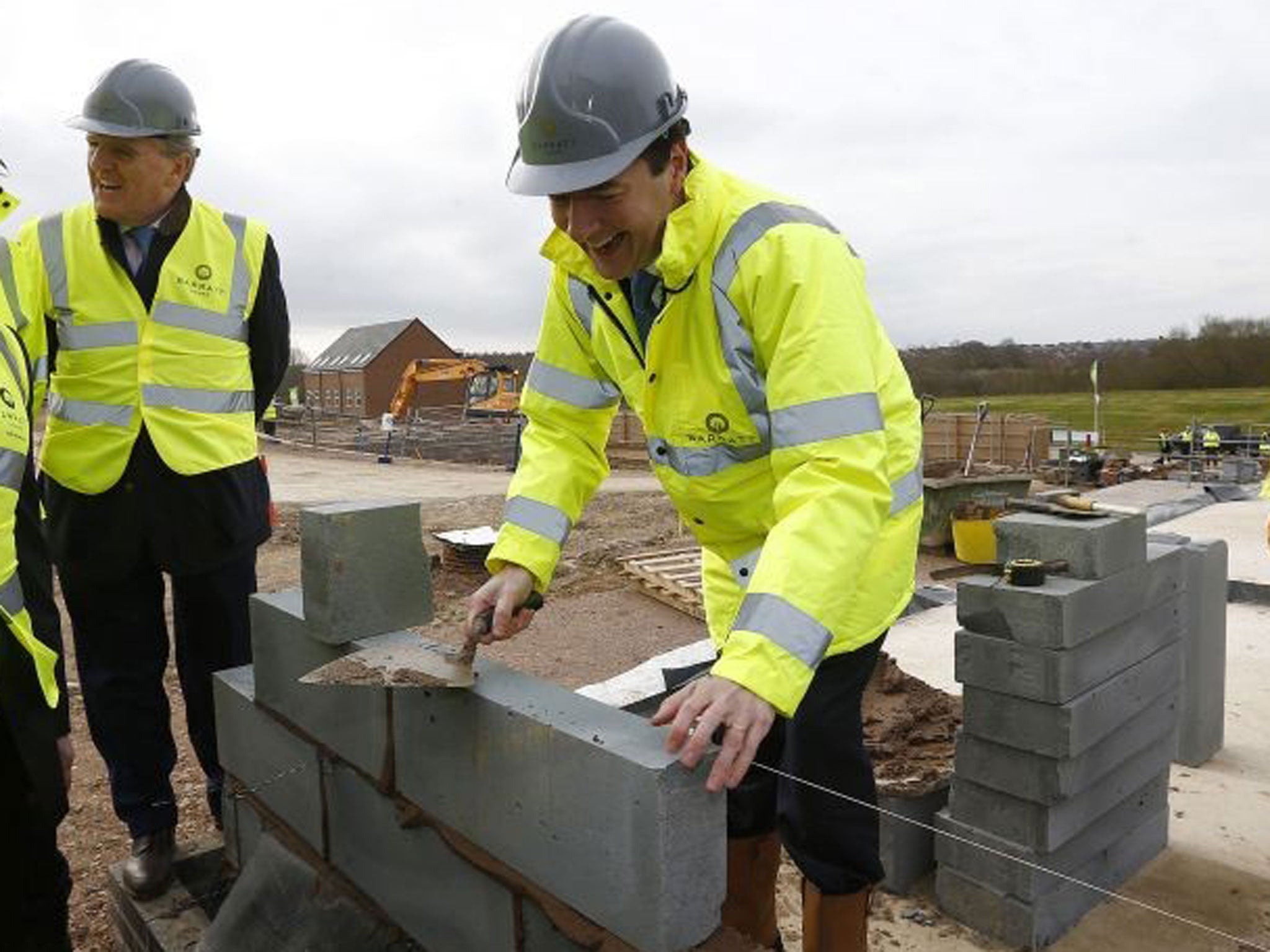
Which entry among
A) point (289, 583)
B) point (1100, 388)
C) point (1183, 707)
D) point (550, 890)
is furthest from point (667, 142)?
point (1100, 388)

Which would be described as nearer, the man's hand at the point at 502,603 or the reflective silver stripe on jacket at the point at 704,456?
the reflective silver stripe on jacket at the point at 704,456

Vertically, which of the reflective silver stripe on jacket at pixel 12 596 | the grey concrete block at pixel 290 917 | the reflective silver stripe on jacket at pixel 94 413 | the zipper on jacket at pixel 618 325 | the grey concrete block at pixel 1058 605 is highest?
the zipper on jacket at pixel 618 325

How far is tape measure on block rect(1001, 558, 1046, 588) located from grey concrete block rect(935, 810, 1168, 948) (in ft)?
3.23

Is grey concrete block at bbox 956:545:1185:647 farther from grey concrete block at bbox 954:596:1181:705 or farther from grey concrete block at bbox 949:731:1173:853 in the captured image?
grey concrete block at bbox 949:731:1173:853

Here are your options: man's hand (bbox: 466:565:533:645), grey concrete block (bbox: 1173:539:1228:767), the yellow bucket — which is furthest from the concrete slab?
man's hand (bbox: 466:565:533:645)

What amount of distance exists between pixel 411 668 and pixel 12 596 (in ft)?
2.94

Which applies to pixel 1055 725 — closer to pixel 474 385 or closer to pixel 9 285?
pixel 9 285

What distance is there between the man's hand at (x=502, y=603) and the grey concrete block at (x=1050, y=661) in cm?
167

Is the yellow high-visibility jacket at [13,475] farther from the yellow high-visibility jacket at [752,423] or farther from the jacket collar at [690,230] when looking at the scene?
the jacket collar at [690,230]

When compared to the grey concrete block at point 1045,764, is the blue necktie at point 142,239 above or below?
above

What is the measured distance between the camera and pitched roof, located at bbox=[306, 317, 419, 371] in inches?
2250

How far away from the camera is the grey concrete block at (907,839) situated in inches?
145

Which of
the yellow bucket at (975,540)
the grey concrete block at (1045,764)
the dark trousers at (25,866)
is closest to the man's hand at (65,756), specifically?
the dark trousers at (25,866)

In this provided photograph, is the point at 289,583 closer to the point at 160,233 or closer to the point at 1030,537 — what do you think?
the point at 160,233
